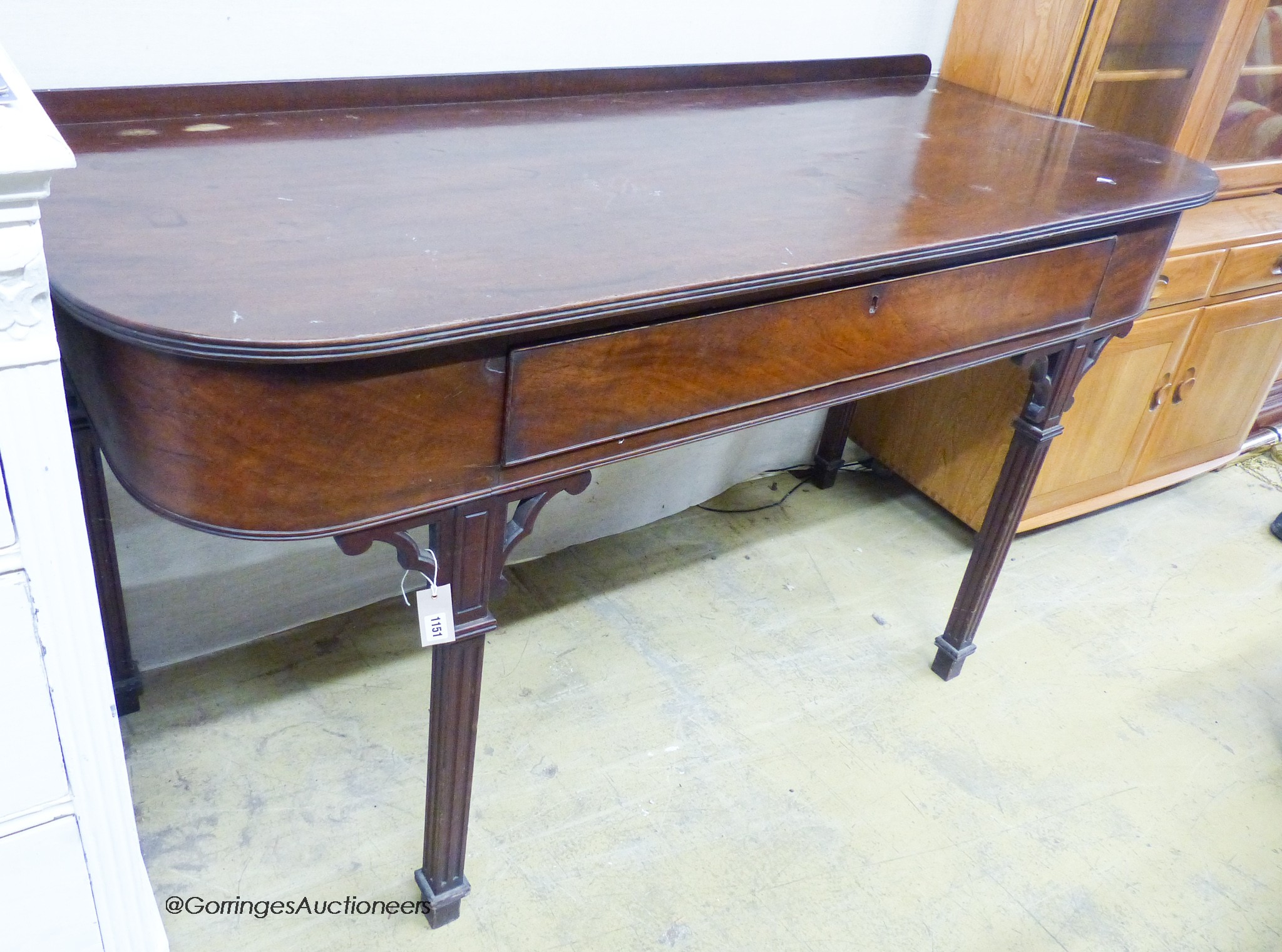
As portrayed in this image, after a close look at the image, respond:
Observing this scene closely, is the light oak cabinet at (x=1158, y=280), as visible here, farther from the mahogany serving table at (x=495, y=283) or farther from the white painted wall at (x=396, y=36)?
the mahogany serving table at (x=495, y=283)

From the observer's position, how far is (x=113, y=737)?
0.97 metres

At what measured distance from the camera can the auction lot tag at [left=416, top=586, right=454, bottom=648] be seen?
1.07m

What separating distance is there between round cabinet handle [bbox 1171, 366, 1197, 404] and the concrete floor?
438mm

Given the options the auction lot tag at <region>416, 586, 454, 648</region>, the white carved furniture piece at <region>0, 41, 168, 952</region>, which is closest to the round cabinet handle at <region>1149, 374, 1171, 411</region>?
the auction lot tag at <region>416, 586, 454, 648</region>

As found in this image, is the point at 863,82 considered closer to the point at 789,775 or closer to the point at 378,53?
the point at 378,53

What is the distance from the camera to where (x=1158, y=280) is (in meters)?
1.95

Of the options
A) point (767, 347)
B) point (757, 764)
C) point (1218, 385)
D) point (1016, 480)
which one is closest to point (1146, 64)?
point (1218, 385)

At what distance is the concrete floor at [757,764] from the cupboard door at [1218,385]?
0.39 m

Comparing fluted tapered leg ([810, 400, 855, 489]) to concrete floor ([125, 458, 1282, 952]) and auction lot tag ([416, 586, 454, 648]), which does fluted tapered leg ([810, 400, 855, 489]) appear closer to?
concrete floor ([125, 458, 1282, 952])

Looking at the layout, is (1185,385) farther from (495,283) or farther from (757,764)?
(495,283)

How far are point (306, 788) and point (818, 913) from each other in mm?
748

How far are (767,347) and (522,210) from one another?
298 millimetres

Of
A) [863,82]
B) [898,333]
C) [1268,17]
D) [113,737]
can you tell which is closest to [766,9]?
[863,82]

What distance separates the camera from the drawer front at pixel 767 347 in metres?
0.98
